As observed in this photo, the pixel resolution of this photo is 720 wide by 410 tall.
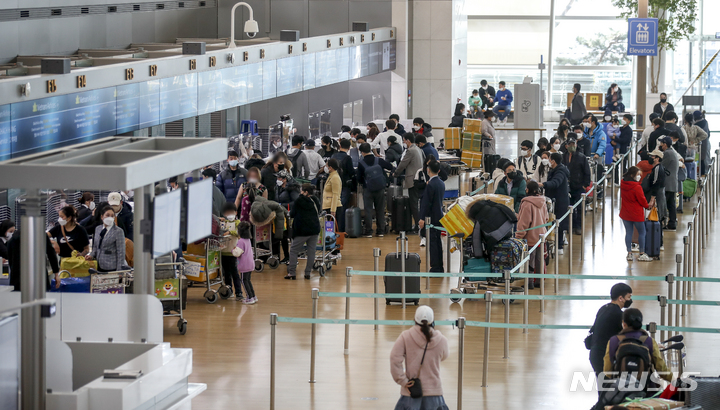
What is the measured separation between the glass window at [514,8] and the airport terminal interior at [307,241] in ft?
38.2

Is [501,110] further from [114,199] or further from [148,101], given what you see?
[114,199]

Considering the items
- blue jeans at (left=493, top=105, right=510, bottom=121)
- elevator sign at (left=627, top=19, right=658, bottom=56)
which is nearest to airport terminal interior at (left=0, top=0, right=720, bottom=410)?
elevator sign at (left=627, top=19, right=658, bottom=56)

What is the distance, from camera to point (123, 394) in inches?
210

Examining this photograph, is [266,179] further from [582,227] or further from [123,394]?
[123,394]

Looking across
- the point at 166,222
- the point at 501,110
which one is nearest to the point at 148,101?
the point at 166,222

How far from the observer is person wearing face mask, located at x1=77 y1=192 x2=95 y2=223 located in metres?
11.4

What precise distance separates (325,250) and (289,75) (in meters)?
4.69

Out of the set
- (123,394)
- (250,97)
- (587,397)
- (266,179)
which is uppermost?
(250,97)

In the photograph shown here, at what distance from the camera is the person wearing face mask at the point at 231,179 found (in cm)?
1296

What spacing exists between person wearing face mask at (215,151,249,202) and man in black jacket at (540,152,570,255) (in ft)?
14.3

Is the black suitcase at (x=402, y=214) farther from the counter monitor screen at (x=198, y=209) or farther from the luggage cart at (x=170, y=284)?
the counter monitor screen at (x=198, y=209)

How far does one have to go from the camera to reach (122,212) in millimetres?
10836

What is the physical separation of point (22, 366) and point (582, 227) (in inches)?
401

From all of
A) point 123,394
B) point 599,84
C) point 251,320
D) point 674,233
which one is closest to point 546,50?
point 599,84
